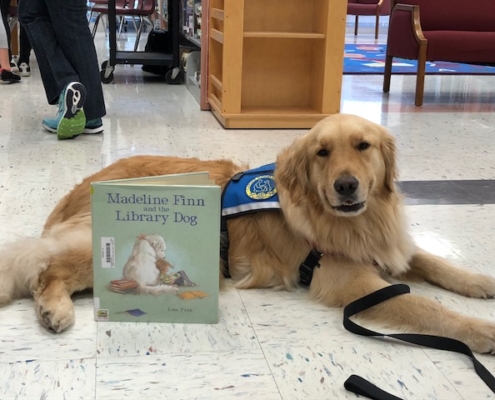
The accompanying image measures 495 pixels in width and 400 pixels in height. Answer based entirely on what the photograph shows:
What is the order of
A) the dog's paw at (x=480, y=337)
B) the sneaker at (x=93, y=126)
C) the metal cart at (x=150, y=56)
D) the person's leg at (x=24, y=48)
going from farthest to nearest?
the person's leg at (x=24, y=48)
the metal cart at (x=150, y=56)
the sneaker at (x=93, y=126)
the dog's paw at (x=480, y=337)

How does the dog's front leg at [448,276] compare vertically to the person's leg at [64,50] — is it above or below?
below

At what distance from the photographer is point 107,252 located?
1.67 m

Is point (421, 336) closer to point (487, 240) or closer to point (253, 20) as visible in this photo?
point (487, 240)

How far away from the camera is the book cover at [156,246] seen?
1645 mm

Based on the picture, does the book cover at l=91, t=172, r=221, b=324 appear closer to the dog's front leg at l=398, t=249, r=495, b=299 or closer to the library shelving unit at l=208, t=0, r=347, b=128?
the dog's front leg at l=398, t=249, r=495, b=299

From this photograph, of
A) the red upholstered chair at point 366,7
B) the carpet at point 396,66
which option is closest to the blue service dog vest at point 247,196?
the carpet at point 396,66

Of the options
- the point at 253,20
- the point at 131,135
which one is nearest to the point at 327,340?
the point at 131,135

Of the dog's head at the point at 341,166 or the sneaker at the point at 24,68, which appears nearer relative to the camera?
the dog's head at the point at 341,166

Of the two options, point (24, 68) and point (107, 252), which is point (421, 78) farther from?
point (107, 252)

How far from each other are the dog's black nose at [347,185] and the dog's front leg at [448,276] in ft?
1.55

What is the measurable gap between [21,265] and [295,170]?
860 millimetres

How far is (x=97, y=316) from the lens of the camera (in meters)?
1.74

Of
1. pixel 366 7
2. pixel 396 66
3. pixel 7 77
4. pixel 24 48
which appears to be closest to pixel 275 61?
pixel 7 77

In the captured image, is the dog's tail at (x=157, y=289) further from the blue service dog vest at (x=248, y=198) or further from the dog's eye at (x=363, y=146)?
the dog's eye at (x=363, y=146)
